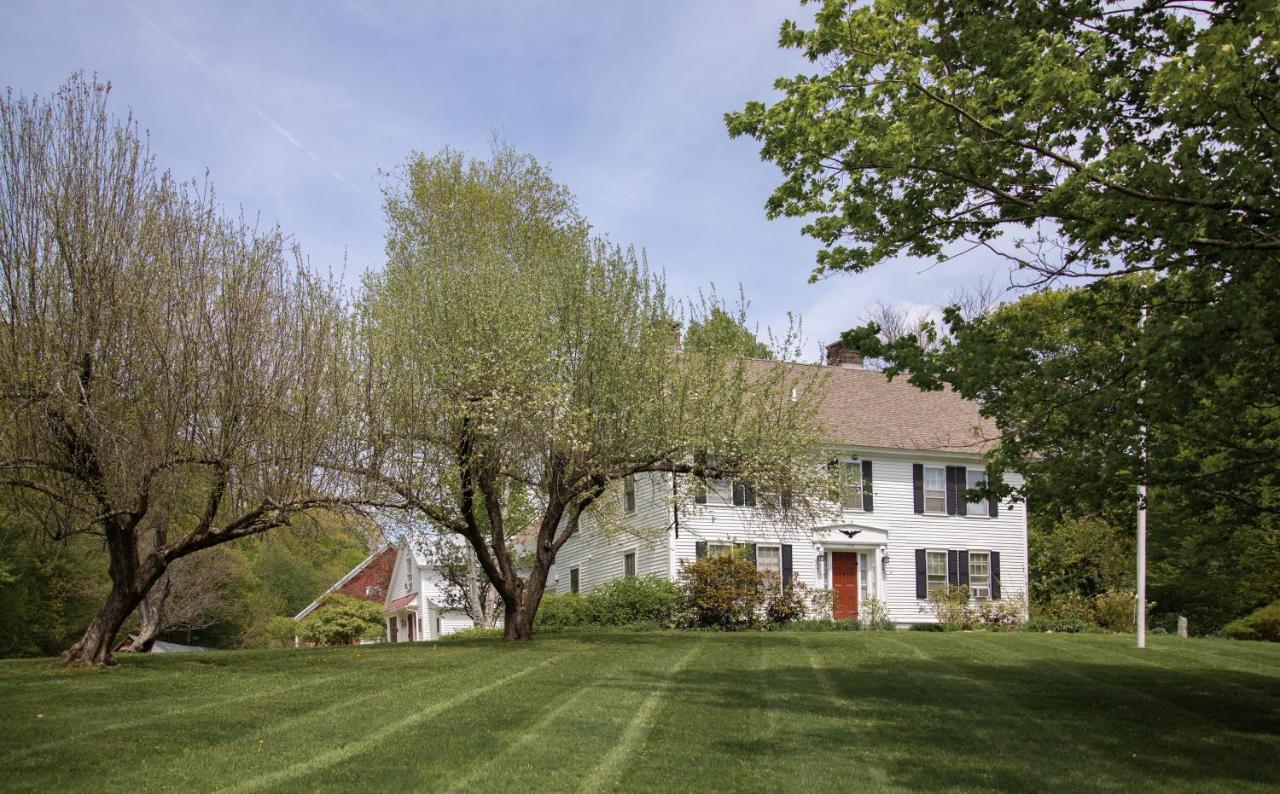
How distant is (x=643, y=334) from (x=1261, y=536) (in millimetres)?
10768

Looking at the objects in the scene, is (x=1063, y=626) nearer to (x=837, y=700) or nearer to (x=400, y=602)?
(x=837, y=700)

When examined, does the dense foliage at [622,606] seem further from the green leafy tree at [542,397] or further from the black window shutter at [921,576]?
the black window shutter at [921,576]

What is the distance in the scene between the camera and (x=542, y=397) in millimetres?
18078

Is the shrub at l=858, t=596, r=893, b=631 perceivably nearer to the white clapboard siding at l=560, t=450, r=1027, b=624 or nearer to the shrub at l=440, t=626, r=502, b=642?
the white clapboard siding at l=560, t=450, r=1027, b=624

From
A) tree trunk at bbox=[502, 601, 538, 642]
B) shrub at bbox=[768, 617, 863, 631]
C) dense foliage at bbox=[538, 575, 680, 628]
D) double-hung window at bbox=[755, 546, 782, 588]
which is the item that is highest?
double-hung window at bbox=[755, 546, 782, 588]

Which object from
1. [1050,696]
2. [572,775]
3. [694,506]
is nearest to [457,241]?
[694,506]

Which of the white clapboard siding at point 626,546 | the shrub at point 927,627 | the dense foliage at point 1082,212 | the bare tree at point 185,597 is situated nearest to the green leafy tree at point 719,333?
the white clapboard siding at point 626,546

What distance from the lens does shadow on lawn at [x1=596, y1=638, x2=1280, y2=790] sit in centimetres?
848

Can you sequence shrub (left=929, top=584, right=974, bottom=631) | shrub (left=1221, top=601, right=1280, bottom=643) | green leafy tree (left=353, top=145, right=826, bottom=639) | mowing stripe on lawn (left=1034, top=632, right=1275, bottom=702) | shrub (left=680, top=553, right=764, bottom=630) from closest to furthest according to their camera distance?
mowing stripe on lawn (left=1034, top=632, right=1275, bottom=702), green leafy tree (left=353, top=145, right=826, bottom=639), shrub (left=1221, top=601, right=1280, bottom=643), shrub (left=680, top=553, right=764, bottom=630), shrub (left=929, top=584, right=974, bottom=631)

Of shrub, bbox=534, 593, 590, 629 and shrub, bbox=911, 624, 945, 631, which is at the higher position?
shrub, bbox=534, 593, 590, 629

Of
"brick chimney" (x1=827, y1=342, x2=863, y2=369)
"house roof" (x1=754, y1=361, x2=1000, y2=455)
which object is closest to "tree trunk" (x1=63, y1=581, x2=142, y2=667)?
"house roof" (x1=754, y1=361, x2=1000, y2=455)

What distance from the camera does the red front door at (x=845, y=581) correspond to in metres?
30.3

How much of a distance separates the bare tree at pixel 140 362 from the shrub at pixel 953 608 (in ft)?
61.4

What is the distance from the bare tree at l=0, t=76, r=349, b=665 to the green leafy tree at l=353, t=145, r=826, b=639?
1.69 metres
